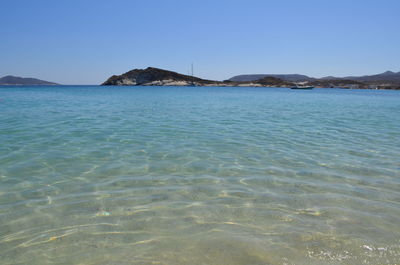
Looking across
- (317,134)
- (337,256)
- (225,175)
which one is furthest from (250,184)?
(317,134)

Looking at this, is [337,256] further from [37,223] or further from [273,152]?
[273,152]

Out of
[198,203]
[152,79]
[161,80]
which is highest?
[152,79]

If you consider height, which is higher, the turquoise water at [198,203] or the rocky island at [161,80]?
the rocky island at [161,80]

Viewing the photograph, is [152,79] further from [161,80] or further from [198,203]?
[198,203]

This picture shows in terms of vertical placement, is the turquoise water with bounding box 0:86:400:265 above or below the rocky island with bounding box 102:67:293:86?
below

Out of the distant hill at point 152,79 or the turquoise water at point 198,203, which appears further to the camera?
the distant hill at point 152,79

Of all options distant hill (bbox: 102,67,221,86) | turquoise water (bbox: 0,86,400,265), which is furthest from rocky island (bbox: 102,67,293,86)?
turquoise water (bbox: 0,86,400,265)

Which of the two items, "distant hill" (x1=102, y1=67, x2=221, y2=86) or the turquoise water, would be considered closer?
the turquoise water

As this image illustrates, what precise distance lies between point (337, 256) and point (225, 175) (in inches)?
124

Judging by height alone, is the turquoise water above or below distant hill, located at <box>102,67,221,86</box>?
below

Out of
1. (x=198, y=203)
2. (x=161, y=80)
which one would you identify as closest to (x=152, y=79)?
(x=161, y=80)

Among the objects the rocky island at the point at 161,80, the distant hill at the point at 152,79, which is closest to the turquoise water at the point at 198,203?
the rocky island at the point at 161,80

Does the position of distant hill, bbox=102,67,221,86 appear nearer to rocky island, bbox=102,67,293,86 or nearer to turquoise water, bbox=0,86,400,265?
rocky island, bbox=102,67,293,86

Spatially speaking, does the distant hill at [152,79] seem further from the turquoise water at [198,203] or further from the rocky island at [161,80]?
the turquoise water at [198,203]
